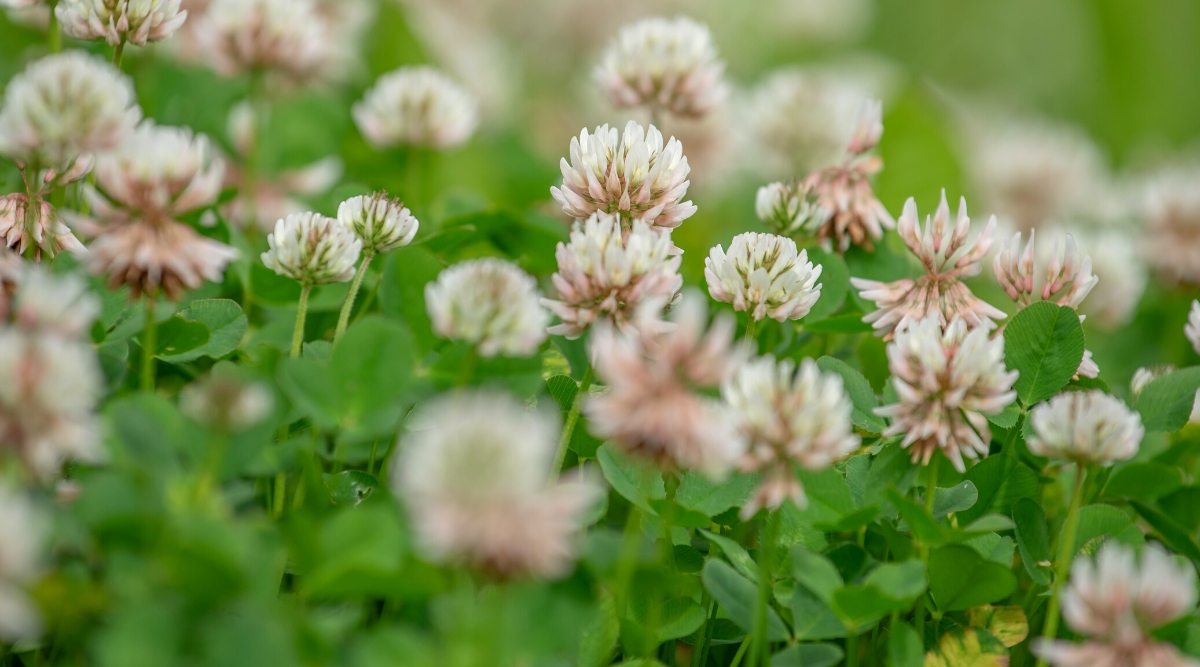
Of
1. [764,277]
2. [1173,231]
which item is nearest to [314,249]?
[764,277]

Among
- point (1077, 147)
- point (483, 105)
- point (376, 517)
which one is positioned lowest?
point (483, 105)

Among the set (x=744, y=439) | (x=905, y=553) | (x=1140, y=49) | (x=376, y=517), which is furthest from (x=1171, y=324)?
(x=1140, y=49)

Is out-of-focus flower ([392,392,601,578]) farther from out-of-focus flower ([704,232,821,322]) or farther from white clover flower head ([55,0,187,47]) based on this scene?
white clover flower head ([55,0,187,47])

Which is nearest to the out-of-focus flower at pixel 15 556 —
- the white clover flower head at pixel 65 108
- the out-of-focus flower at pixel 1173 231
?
the white clover flower head at pixel 65 108

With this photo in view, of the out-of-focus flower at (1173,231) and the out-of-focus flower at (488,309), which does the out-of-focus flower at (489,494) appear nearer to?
the out-of-focus flower at (488,309)

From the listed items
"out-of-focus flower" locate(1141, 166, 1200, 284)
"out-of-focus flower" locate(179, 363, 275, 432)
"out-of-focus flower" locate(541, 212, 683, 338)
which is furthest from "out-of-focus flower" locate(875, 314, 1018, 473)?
"out-of-focus flower" locate(1141, 166, 1200, 284)

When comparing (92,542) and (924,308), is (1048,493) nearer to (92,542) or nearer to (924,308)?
(924,308)
